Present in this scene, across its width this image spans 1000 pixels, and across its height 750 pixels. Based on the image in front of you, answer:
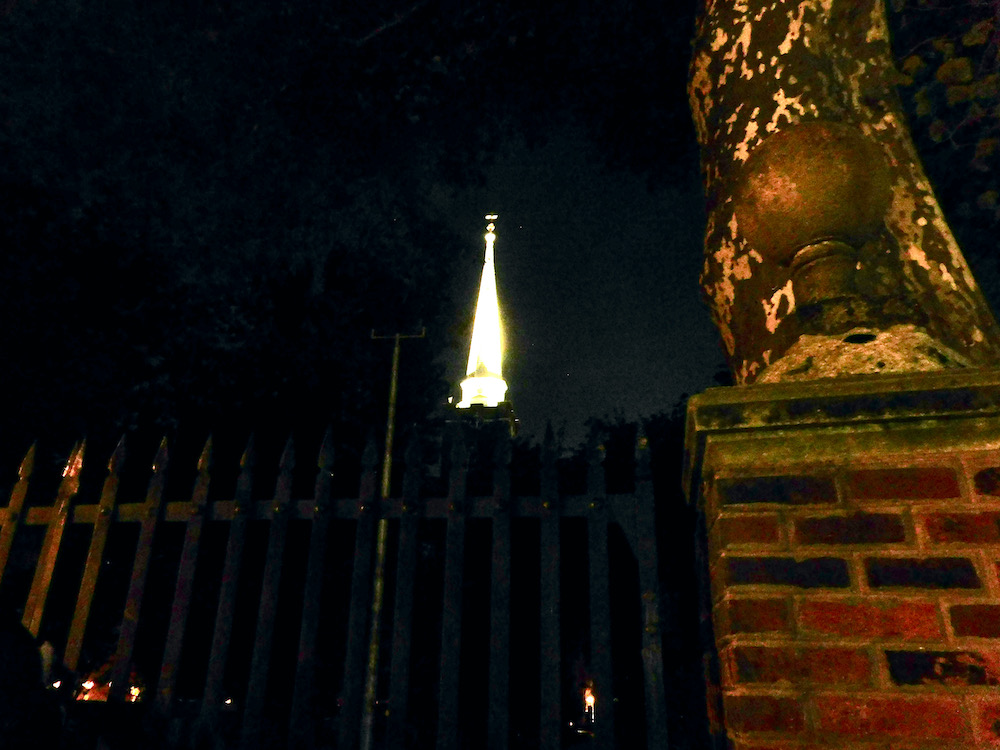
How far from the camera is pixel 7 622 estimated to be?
2852 mm

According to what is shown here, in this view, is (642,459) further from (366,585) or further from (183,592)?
(183,592)

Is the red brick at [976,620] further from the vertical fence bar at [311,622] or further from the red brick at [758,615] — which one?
the vertical fence bar at [311,622]

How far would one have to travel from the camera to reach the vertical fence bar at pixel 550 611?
2.79m

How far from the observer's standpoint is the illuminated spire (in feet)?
149

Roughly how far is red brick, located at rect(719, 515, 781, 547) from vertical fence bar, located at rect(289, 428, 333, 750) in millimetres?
2056

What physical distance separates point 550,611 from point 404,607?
2.17 feet

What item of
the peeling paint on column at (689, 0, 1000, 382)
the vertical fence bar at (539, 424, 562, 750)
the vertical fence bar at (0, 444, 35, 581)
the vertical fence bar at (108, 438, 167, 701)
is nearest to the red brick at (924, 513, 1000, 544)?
the peeling paint on column at (689, 0, 1000, 382)

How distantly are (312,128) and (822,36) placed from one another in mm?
5666

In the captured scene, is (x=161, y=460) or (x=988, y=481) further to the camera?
(x=161, y=460)

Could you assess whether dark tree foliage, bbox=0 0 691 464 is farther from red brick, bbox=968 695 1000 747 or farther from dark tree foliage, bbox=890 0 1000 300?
red brick, bbox=968 695 1000 747

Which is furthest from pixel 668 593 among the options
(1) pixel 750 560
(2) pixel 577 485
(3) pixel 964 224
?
(1) pixel 750 560

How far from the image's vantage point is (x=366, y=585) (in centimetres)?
319

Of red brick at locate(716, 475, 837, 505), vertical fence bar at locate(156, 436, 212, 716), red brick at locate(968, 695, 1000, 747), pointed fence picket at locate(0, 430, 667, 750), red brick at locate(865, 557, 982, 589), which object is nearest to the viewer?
red brick at locate(968, 695, 1000, 747)

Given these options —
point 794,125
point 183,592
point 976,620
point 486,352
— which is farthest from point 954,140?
point 486,352
